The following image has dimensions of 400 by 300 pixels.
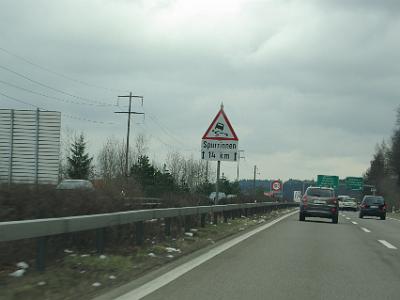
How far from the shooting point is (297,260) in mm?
11617

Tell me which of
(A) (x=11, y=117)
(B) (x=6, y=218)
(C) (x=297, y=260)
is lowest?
(C) (x=297, y=260)

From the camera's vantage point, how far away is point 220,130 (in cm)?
1967

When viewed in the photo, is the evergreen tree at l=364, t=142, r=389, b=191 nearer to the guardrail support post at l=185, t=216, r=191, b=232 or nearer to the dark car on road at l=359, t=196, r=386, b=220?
the dark car on road at l=359, t=196, r=386, b=220

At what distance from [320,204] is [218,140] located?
35.5 feet

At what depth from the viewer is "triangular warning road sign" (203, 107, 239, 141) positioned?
19625 millimetres

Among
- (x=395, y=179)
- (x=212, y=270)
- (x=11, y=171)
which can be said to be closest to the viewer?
(x=212, y=270)

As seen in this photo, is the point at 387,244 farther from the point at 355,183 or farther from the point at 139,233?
the point at 355,183

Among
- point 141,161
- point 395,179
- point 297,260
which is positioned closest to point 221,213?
point 297,260

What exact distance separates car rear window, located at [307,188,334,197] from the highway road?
1414cm

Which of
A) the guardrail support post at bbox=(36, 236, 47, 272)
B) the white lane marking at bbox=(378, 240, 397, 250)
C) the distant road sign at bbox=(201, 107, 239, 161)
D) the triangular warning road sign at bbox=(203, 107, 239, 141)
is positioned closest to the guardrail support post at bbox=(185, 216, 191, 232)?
the distant road sign at bbox=(201, 107, 239, 161)

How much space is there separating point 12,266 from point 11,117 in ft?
49.7

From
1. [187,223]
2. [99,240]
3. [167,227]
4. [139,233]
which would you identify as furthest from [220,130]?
[99,240]

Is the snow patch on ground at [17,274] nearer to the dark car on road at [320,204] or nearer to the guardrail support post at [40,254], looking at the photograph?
the guardrail support post at [40,254]

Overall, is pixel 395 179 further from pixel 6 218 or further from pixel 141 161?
pixel 6 218
